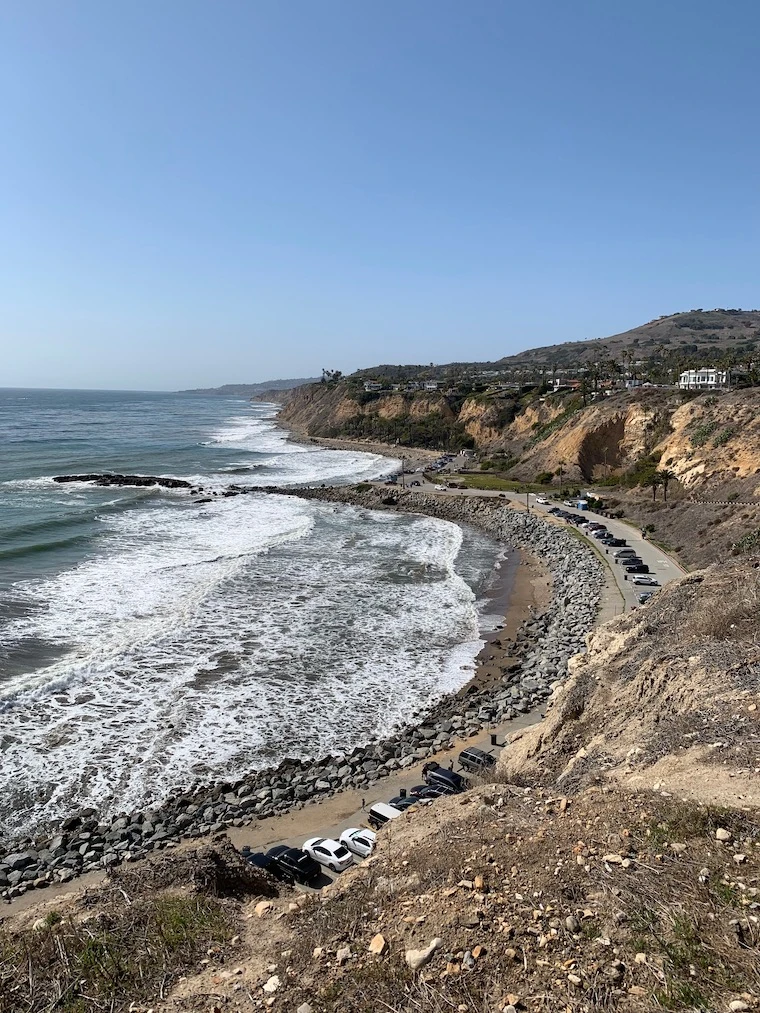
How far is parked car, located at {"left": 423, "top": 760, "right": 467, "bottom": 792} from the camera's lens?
1505 centimetres

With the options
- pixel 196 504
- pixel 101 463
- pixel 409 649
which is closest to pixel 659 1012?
pixel 409 649

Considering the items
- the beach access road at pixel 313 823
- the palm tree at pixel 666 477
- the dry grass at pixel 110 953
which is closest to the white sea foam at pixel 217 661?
the beach access road at pixel 313 823

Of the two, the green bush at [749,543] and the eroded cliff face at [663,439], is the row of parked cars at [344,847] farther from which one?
the eroded cliff face at [663,439]

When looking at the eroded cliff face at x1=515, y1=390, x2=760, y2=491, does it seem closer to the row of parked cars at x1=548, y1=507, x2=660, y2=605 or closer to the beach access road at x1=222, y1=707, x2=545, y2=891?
the row of parked cars at x1=548, y1=507, x2=660, y2=605

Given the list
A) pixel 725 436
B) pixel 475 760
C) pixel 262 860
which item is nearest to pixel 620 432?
pixel 725 436

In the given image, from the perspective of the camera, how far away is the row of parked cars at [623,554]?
94.0ft

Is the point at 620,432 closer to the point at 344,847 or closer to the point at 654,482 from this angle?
the point at 654,482

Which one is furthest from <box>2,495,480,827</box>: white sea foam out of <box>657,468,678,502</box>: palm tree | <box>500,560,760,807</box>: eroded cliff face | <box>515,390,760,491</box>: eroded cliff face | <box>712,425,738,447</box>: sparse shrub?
<box>712,425,738,447</box>: sparse shrub

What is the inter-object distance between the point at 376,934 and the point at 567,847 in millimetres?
2376

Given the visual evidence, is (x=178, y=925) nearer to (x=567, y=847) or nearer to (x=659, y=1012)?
(x=567, y=847)

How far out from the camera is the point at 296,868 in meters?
12.5

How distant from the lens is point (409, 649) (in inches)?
954

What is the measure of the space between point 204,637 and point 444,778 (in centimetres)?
1269

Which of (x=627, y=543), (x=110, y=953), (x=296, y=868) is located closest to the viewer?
(x=110, y=953)
